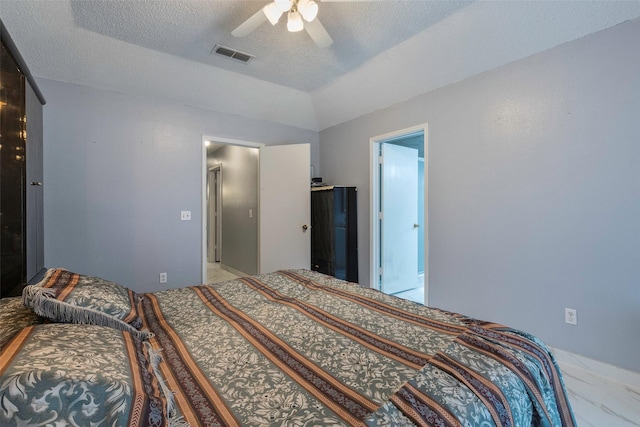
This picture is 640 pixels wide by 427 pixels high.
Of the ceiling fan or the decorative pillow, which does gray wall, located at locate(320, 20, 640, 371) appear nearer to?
the ceiling fan

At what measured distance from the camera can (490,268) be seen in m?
2.54

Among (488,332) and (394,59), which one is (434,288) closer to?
(488,332)

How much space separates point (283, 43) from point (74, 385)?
9.15ft

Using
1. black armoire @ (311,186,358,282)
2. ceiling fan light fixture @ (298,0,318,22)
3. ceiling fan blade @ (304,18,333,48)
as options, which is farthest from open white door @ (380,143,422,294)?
ceiling fan light fixture @ (298,0,318,22)

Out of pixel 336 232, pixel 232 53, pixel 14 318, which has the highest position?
pixel 232 53

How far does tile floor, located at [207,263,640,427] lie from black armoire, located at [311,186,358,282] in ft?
7.07

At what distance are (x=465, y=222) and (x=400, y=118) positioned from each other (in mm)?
1376

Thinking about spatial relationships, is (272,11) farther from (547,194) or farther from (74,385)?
(547,194)

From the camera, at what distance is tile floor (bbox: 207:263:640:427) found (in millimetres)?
1575

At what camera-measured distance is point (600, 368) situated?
1961mm

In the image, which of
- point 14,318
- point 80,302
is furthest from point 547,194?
point 14,318

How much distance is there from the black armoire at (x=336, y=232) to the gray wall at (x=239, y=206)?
3.42 ft

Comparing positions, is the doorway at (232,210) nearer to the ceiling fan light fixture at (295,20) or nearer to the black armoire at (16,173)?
the black armoire at (16,173)

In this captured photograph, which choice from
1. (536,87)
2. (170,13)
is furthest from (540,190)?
(170,13)
